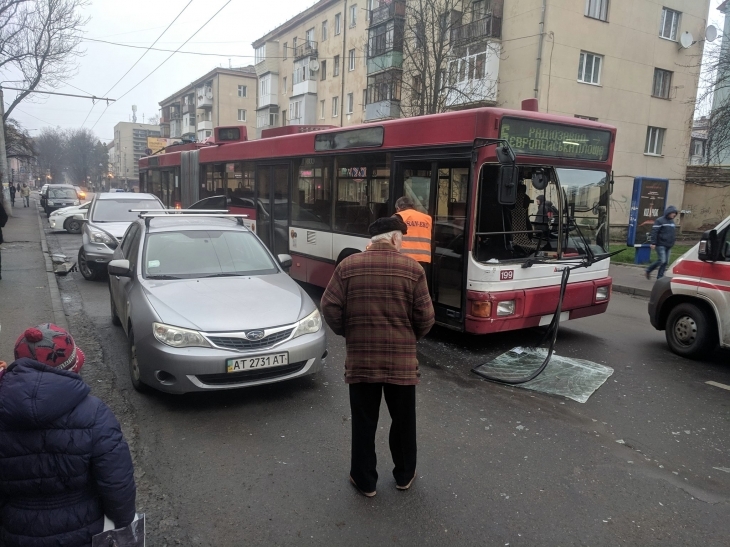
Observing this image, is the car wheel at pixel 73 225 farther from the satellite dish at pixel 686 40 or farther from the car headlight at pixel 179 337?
the satellite dish at pixel 686 40

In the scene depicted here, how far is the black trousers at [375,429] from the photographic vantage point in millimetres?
3365

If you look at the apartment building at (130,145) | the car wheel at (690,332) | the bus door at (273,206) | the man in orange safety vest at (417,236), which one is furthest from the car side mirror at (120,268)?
the apartment building at (130,145)

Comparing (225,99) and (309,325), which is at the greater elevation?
(225,99)

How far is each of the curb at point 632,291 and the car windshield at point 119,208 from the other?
10.5 m

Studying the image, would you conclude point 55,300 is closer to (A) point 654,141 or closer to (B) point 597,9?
(B) point 597,9

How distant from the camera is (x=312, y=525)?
3.21m

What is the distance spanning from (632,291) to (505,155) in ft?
26.7

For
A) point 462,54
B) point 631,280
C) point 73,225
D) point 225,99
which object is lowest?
point 73,225

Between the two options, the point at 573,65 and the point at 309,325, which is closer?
the point at 309,325

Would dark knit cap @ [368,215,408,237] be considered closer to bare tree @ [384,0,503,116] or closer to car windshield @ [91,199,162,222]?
car windshield @ [91,199,162,222]

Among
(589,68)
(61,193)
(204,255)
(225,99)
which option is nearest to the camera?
(204,255)

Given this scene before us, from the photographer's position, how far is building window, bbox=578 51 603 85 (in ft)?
77.5

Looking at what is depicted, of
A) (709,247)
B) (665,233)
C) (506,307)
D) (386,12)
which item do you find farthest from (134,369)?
(386,12)

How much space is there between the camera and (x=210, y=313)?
4.85m
